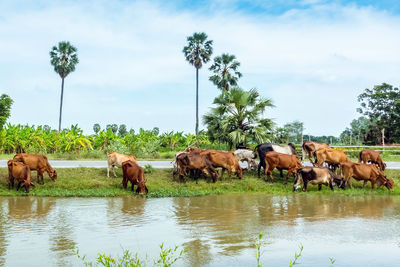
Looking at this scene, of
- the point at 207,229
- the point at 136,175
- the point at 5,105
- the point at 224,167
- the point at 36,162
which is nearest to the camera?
the point at 207,229

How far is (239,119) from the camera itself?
75.4 ft

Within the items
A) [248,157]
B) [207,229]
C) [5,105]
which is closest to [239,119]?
[248,157]

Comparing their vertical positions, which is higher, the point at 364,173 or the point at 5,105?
the point at 5,105

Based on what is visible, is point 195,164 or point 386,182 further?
point 195,164

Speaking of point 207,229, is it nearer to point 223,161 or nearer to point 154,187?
point 154,187

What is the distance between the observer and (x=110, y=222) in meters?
10.9

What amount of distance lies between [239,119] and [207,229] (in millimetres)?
13297

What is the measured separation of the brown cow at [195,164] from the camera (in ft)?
58.3

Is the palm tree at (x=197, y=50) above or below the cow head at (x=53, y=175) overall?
above

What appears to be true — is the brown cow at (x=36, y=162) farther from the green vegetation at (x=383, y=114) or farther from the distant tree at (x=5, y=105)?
the green vegetation at (x=383, y=114)

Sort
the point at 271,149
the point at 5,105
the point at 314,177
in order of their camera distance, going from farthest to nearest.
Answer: the point at 5,105, the point at 271,149, the point at 314,177

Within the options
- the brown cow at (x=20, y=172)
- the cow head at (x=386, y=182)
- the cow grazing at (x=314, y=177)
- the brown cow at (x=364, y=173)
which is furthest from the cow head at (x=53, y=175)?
the cow head at (x=386, y=182)

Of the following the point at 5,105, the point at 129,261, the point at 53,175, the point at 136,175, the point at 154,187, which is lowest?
the point at 129,261

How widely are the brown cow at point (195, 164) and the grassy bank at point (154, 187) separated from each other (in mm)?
404
